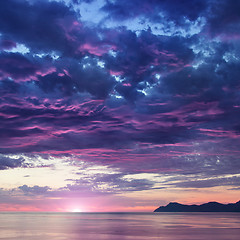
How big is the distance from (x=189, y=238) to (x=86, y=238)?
75.5ft

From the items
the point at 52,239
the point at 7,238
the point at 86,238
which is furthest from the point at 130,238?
the point at 7,238

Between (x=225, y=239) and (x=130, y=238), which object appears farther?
(x=130, y=238)

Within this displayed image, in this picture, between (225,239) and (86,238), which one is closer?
(225,239)

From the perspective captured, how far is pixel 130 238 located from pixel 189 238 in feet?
43.1

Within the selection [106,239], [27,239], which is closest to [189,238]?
[106,239]

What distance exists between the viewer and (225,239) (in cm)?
5897

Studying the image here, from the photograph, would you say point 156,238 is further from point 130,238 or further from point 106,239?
point 106,239

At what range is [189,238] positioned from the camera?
204ft

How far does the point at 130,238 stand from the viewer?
62.8m

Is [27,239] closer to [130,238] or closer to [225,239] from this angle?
[130,238]

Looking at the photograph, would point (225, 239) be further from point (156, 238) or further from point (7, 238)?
point (7, 238)

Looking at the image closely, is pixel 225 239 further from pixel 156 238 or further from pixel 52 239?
pixel 52 239

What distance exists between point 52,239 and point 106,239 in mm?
11870

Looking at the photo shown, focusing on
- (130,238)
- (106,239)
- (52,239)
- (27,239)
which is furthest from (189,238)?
(27,239)
